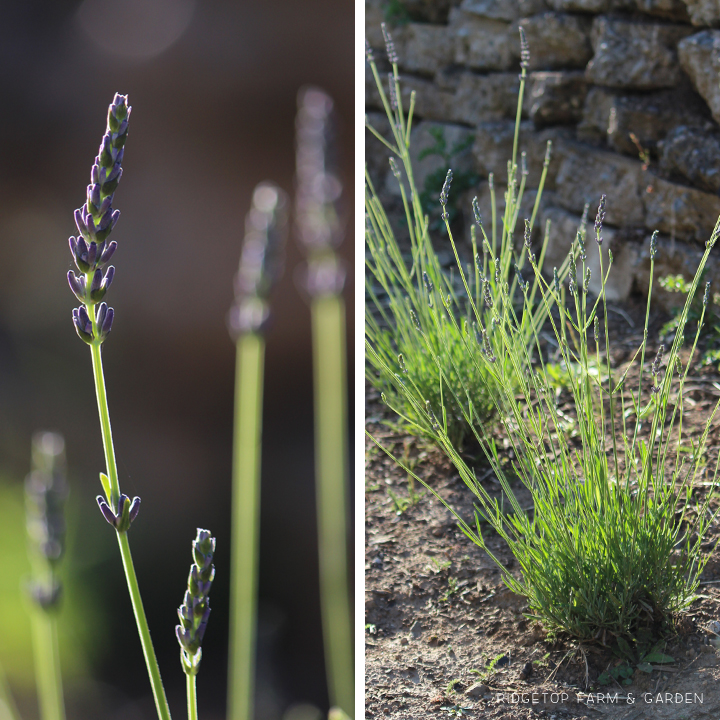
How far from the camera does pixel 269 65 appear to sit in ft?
4.53

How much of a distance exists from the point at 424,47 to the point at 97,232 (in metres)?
2.60

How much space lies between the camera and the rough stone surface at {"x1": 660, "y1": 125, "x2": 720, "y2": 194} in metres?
1.91

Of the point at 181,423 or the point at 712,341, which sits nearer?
the point at 181,423

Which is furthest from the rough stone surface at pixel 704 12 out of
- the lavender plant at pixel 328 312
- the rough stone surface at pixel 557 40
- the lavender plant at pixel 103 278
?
the lavender plant at pixel 103 278

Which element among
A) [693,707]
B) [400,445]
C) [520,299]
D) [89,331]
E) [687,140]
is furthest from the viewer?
[520,299]

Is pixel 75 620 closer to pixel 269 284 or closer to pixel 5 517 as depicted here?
pixel 5 517

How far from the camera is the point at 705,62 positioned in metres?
1.94

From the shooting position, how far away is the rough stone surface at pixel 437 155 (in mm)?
2600

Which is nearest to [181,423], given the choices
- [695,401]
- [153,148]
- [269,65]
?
[153,148]

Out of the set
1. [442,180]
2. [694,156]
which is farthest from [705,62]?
[442,180]

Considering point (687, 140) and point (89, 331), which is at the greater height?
point (687, 140)

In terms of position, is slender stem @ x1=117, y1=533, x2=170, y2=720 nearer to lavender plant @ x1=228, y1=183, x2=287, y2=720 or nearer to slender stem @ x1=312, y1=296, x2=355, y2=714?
lavender plant @ x1=228, y1=183, x2=287, y2=720

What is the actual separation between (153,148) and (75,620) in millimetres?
841

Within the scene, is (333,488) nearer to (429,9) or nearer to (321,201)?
(321,201)
